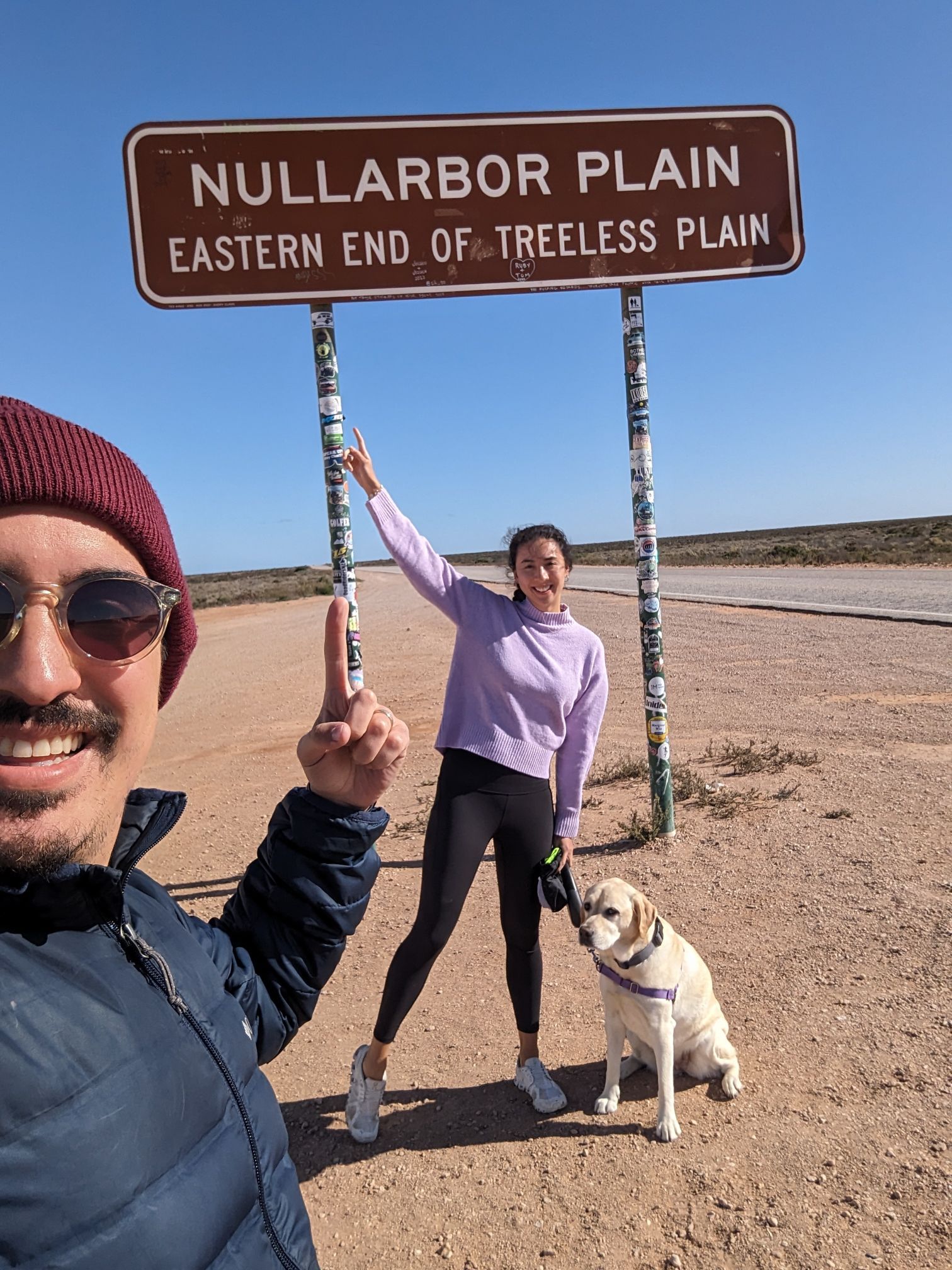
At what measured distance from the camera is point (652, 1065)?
3.17m

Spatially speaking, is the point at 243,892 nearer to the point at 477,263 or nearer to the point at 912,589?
the point at 477,263

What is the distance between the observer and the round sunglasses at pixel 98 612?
39.6 inches

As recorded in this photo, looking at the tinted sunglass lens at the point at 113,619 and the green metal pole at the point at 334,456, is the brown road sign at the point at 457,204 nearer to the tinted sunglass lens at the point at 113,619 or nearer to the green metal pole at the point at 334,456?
the green metal pole at the point at 334,456

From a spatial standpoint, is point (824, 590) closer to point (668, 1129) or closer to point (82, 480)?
point (668, 1129)

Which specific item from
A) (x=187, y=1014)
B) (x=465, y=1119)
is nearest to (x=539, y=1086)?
(x=465, y=1119)

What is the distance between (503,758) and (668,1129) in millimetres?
1328

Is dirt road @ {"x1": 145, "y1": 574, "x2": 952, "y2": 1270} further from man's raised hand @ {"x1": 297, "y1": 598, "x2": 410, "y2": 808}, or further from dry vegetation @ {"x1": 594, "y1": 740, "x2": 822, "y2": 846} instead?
man's raised hand @ {"x1": 297, "y1": 598, "x2": 410, "y2": 808}

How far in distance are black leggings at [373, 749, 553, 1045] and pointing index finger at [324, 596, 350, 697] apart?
156 cm

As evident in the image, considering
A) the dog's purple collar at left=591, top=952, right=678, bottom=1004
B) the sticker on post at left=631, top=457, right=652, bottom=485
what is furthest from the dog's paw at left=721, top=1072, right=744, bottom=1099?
the sticker on post at left=631, top=457, right=652, bottom=485

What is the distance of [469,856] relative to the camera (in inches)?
116

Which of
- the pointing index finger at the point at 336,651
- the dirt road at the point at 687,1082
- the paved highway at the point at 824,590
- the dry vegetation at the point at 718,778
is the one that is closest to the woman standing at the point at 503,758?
the dirt road at the point at 687,1082

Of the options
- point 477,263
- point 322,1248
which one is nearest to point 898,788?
point 477,263

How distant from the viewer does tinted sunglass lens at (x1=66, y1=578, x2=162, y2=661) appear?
106cm

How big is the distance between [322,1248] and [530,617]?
2.11 meters
